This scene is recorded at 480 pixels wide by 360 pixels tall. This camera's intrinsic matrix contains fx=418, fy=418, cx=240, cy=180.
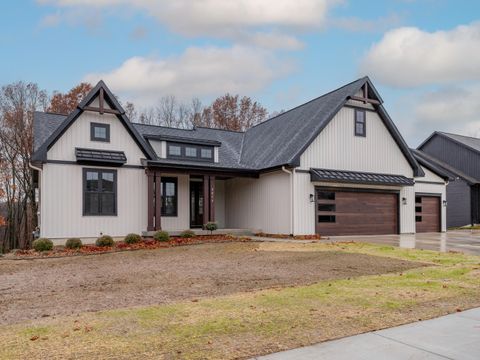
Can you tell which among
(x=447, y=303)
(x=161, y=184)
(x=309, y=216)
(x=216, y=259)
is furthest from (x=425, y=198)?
(x=447, y=303)

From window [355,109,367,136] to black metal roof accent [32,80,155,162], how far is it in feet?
32.1

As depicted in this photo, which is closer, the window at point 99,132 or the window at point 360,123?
the window at point 99,132

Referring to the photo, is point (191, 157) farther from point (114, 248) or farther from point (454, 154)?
point (454, 154)

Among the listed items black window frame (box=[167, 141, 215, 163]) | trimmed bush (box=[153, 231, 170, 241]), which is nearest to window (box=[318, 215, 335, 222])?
black window frame (box=[167, 141, 215, 163])

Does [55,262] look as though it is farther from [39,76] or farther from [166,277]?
[39,76]

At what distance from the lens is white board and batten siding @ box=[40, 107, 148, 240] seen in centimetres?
1634

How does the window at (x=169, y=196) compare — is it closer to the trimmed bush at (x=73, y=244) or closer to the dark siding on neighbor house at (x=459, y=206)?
the trimmed bush at (x=73, y=244)

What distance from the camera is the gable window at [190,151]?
787 inches

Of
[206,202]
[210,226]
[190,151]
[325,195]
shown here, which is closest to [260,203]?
[206,202]

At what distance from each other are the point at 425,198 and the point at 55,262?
65.6ft

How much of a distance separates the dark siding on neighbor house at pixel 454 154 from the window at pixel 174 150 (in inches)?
917

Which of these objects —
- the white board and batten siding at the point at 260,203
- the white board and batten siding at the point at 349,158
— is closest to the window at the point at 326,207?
the white board and batten siding at the point at 349,158

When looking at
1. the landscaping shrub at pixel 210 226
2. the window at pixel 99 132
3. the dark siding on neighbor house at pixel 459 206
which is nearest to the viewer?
the window at pixel 99 132

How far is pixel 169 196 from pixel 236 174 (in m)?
3.38
